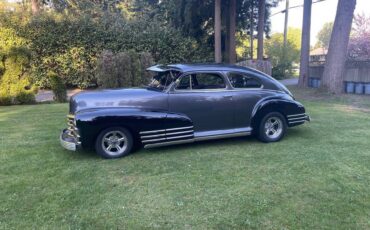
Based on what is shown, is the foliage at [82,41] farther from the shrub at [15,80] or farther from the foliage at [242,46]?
the foliage at [242,46]

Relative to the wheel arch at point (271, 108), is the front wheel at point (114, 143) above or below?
below

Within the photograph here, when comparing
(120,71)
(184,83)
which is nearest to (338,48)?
(120,71)

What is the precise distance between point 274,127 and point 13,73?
9886mm

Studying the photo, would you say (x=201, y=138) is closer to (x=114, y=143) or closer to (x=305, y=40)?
(x=114, y=143)

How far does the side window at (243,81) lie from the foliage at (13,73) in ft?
29.4

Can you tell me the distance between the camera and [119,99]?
5434 millimetres

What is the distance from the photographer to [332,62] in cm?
1241

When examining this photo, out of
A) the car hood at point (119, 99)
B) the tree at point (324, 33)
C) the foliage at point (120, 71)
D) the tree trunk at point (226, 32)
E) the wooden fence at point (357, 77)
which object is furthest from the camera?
the tree at point (324, 33)

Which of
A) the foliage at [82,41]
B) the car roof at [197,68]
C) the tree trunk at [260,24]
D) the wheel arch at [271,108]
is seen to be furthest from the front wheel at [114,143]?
the tree trunk at [260,24]

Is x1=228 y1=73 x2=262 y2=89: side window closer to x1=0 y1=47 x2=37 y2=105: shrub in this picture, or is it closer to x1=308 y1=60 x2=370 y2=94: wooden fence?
x1=308 y1=60 x2=370 y2=94: wooden fence

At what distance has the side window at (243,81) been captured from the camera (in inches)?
240

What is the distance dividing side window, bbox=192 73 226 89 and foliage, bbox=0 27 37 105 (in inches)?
339

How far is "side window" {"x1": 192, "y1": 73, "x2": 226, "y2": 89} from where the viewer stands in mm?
5906

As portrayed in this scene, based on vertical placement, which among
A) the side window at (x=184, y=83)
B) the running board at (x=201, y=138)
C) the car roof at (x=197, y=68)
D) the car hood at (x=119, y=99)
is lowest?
the running board at (x=201, y=138)
